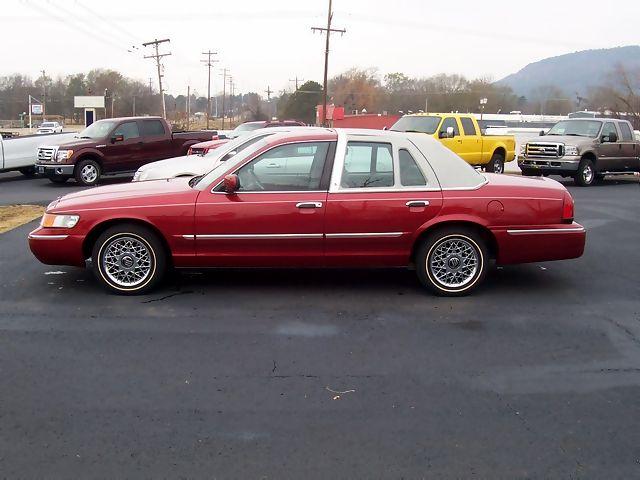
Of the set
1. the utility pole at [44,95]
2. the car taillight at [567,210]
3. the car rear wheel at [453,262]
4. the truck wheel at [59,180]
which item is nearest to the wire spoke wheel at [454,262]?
the car rear wheel at [453,262]

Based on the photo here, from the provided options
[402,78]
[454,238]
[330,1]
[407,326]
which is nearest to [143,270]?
[407,326]

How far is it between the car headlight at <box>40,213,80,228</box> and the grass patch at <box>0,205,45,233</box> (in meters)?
4.06

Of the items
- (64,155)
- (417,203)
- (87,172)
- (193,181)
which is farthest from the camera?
(87,172)

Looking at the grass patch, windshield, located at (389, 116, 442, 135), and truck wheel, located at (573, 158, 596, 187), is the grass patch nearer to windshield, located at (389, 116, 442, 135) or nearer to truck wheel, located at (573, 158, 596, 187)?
windshield, located at (389, 116, 442, 135)

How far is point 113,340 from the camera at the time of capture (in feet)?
16.8

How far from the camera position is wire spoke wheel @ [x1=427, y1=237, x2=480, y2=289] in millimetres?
6359

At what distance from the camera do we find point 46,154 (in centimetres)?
1711

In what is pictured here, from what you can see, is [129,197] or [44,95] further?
[44,95]

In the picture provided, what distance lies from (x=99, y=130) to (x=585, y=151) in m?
Answer: 13.0

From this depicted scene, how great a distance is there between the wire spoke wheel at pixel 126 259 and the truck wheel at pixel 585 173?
14.5 metres

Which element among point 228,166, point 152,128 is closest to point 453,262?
point 228,166

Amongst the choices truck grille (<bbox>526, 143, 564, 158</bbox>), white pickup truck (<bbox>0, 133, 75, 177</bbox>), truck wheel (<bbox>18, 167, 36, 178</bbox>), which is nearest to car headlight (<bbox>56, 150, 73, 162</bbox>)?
white pickup truck (<bbox>0, 133, 75, 177</bbox>)

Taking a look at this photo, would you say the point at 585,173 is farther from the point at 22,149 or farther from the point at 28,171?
the point at 28,171

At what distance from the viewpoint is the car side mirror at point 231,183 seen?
6137 mm
